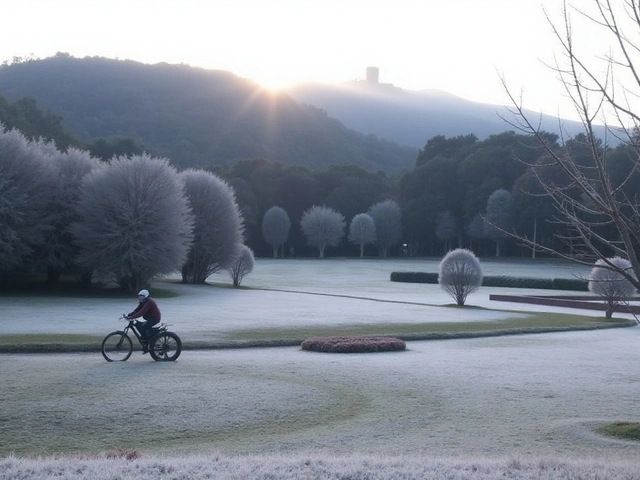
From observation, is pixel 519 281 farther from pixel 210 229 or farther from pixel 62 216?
pixel 62 216

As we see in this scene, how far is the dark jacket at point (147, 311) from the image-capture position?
61.1ft

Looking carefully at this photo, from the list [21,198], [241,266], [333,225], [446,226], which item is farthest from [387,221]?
[21,198]

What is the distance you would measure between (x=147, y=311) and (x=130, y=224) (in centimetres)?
2791

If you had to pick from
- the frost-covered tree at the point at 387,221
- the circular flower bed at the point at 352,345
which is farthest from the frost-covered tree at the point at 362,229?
the circular flower bed at the point at 352,345

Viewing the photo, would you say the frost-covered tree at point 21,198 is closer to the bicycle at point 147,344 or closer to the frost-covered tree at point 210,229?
the frost-covered tree at point 210,229

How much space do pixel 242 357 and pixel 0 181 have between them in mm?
28897

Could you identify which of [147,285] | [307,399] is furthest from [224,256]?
[307,399]

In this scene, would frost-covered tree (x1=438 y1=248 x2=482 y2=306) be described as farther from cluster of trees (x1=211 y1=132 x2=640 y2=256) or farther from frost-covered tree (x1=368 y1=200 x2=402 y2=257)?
frost-covered tree (x1=368 y1=200 x2=402 y2=257)

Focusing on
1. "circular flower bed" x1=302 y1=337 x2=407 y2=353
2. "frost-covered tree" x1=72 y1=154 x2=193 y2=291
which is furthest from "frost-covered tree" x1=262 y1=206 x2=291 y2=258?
"circular flower bed" x1=302 y1=337 x2=407 y2=353

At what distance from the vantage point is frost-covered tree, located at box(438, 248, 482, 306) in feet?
145

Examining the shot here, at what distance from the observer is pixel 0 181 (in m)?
44.3

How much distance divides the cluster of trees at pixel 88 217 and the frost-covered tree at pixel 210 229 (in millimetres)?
6575

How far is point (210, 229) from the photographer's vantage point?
185 feet

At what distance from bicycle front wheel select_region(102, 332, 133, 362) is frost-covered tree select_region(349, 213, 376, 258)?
84.4 meters
